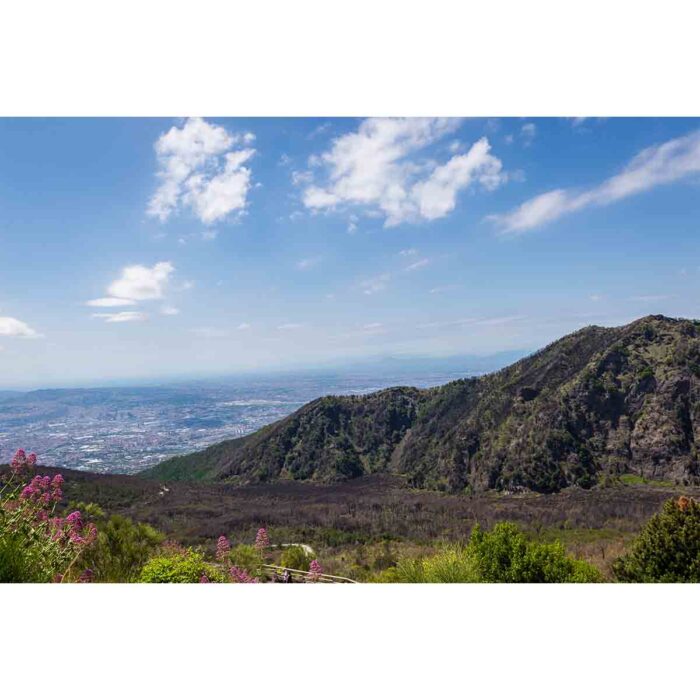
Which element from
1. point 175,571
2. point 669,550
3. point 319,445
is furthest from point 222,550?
point 319,445

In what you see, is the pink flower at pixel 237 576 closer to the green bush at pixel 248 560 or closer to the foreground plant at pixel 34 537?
the green bush at pixel 248 560

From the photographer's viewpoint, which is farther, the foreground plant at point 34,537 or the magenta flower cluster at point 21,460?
the magenta flower cluster at point 21,460

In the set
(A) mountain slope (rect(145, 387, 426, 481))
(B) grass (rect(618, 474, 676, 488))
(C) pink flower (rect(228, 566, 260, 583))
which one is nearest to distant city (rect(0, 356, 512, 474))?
(A) mountain slope (rect(145, 387, 426, 481))

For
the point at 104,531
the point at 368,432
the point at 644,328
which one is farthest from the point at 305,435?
the point at 104,531

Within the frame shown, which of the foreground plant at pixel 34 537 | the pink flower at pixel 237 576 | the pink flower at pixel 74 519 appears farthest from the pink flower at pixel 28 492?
the pink flower at pixel 237 576

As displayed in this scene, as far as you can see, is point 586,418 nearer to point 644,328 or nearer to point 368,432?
point 644,328

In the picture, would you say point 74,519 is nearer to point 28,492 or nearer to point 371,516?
point 28,492

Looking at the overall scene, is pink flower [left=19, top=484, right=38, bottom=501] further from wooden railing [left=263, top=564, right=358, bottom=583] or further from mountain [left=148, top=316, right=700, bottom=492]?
mountain [left=148, top=316, right=700, bottom=492]
